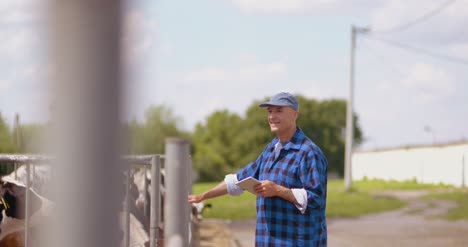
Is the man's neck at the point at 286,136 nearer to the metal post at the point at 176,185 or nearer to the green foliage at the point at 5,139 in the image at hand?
the green foliage at the point at 5,139

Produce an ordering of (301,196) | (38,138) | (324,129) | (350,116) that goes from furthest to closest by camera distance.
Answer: (324,129)
(350,116)
(301,196)
(38,138)

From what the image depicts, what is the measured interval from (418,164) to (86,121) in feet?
192

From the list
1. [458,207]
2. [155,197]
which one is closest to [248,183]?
[155,197]

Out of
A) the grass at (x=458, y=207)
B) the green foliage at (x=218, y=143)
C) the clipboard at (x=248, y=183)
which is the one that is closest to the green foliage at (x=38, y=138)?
the clipboard at (x=248, y=183)

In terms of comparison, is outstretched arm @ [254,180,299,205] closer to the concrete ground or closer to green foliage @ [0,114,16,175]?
green foliage @ [0,114,16,175]

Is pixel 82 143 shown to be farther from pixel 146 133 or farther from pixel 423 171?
pixel 423 171

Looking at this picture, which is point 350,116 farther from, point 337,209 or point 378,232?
point 378,232

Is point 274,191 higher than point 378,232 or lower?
higher

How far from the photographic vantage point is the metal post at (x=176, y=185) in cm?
153

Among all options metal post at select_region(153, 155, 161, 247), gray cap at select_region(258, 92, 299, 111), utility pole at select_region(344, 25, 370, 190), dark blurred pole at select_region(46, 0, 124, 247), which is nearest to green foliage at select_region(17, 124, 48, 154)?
dark blurred pole at select_region(46, 0, 124, 247)

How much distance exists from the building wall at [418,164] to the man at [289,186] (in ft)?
148

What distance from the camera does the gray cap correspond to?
163 inches

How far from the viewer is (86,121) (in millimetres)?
967

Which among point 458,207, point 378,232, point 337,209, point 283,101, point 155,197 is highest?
point 283,101
